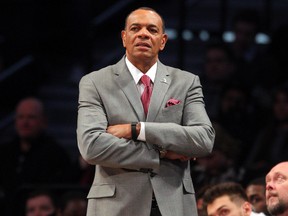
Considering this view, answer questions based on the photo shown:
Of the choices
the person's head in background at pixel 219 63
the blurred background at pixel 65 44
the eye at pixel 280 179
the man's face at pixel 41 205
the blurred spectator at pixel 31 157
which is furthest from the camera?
the blurred background at pixel 65 44

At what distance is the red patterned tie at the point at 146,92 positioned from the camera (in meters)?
5.95

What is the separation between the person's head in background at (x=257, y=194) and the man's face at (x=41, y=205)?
181 cm

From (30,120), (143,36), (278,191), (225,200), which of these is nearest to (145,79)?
(143,36)

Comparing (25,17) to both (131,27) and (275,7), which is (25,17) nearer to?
(275,7)

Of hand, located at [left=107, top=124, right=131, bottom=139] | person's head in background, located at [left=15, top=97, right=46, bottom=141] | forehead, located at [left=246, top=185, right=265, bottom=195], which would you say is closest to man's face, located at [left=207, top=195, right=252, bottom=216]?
forehead, located at [left=246, top=185, right=265, bottom=195]

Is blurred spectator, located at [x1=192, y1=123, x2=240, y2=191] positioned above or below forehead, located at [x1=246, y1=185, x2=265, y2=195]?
above

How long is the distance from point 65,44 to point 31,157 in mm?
2518

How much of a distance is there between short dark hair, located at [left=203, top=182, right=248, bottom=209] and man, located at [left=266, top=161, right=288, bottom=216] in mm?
635

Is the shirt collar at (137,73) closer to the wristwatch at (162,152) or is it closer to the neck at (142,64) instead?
the neck at (142,64)

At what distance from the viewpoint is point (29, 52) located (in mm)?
11469

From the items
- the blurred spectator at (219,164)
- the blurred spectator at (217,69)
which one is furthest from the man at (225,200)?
the blurred spectator at (217,69)

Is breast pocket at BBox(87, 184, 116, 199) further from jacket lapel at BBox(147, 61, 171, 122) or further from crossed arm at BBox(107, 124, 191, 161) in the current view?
jacket lapel at BBox(147, 61, 171, 122)

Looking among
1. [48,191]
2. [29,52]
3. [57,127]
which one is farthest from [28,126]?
[29,52]

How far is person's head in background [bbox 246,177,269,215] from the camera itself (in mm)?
7863
